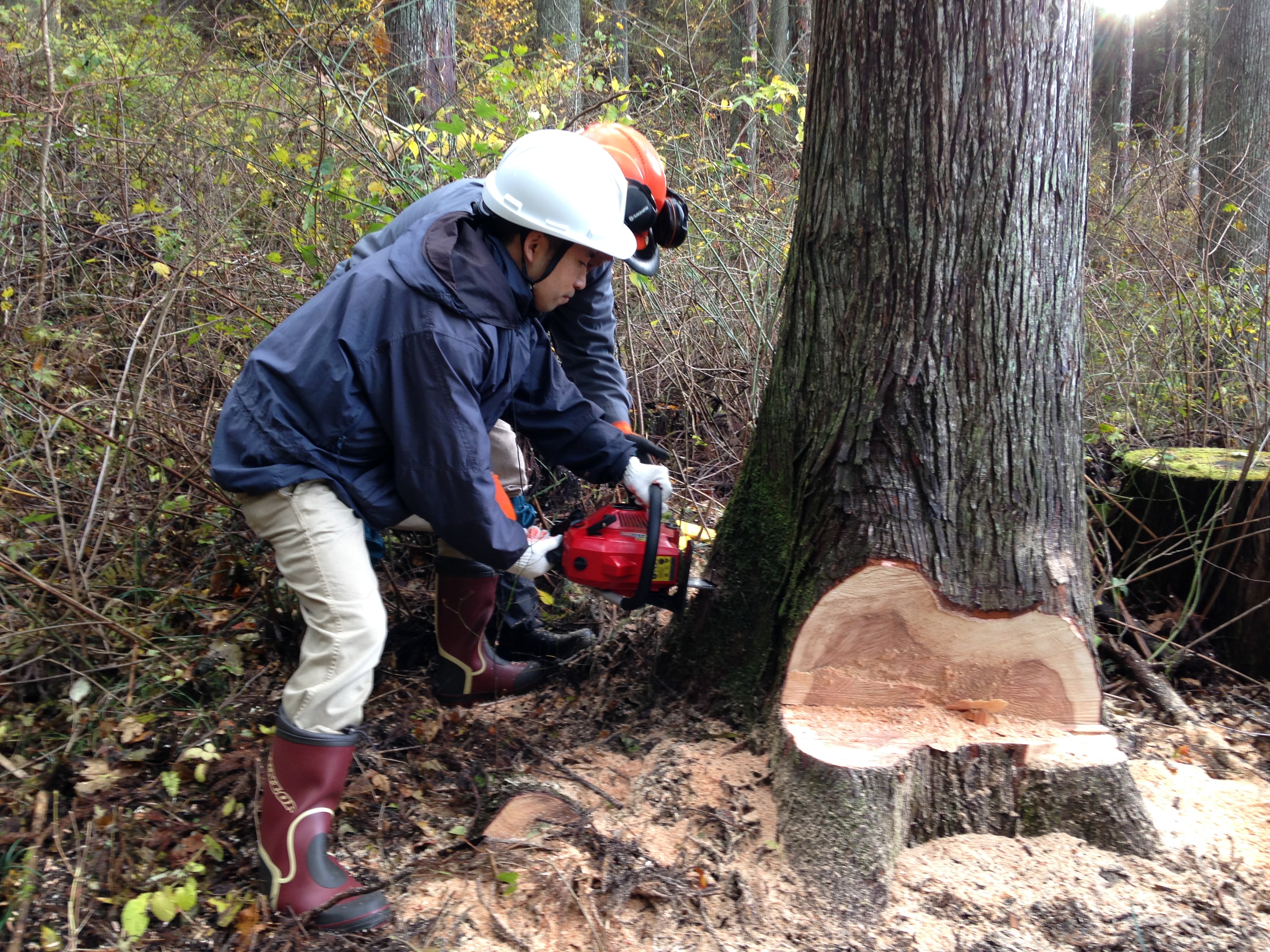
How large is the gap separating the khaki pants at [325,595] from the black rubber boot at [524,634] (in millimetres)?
977

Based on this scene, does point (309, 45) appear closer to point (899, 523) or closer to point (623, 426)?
point (623, 426)

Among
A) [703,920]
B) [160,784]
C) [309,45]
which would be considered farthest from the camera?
[309,45]

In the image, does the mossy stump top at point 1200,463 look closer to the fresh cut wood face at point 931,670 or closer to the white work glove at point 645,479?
the fresh cut wood face at point 931,670

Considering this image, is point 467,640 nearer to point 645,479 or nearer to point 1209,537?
point 645,479

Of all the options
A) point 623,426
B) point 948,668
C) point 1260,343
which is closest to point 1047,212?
point 948,668

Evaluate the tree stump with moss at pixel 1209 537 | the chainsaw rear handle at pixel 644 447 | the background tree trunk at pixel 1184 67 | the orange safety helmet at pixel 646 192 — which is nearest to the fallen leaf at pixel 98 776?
the chainsaw rear handle at pixel 644 447

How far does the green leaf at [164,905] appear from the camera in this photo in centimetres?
189

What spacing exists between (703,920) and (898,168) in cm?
187

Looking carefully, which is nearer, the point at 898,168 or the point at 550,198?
the point at 898,168

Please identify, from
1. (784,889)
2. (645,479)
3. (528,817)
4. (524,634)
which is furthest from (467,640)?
(784,889)

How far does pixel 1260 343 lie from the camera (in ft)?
12.6

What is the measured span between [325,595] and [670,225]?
1.81 meters

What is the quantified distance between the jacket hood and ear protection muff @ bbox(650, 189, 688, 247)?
0.96 m

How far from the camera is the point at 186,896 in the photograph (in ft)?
6.36
